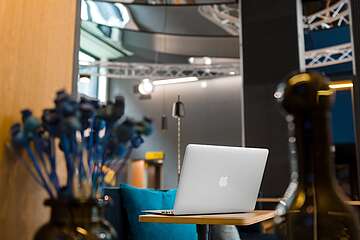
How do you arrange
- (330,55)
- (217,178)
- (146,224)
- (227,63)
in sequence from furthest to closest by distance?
1. (227,63)
2. (330,55)
3. (146,224)
4. (217,178)

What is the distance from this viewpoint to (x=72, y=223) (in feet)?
2.23

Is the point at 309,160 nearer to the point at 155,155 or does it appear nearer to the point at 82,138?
the point at 82,138

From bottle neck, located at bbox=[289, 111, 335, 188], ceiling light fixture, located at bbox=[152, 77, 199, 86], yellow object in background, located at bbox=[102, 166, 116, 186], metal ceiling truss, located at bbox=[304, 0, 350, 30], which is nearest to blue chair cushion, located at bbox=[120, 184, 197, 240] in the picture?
yellow object in background, located at bbox=[102, 166, 116, 186]

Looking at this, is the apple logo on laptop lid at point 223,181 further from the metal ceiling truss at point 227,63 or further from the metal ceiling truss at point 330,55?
the metal ceiling truss at point 330,55

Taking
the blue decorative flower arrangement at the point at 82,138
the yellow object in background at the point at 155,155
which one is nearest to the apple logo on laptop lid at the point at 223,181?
the blue decorative flower arrangement at the point at 82,138

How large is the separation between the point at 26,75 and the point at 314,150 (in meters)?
0.68

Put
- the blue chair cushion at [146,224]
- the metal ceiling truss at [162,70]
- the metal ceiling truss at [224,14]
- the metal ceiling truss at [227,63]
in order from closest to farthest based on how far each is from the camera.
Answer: the blue chair cushion at [146,224] → the metal ceiling truss at [227,63] → the metal ceiling truss at [224,14] → the metal ceiling truss at [162,70]

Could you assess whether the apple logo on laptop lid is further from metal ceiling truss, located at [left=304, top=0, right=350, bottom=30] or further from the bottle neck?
metal ceiling truss, located at [left=304, top=0, right=350, bottom=30]

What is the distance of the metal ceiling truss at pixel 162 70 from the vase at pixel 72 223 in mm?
8447

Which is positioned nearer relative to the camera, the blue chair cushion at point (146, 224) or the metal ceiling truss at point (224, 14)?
the blue chair cushion at point (146, 224)

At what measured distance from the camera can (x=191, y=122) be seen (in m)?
10.3

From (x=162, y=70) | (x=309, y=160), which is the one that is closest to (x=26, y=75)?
(x=309, y=160)

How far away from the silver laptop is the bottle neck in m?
0.95

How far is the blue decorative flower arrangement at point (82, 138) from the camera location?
2.25ft
